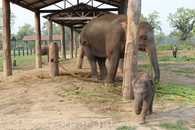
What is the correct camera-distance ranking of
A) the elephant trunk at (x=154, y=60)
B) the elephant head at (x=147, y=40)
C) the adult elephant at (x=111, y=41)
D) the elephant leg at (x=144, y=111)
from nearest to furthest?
the elephant leg at (x=144, y=111)
the elephant trunk at (x=154, y=60)
the elephant head at (x=147, y=40)
the adult elephant at (x=111, y=41)

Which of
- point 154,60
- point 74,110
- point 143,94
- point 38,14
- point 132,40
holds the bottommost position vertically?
point 74,110

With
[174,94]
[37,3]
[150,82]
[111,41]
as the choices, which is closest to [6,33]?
[37,3]

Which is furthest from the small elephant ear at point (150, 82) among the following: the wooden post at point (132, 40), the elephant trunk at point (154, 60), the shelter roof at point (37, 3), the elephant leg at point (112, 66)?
the shelter roof at point (37, 3)

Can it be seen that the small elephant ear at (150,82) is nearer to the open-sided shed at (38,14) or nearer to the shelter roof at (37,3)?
the open-sided shed at (38,14)

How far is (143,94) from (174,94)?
2.19 meters

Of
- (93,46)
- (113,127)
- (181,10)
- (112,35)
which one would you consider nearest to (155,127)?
(113,127)

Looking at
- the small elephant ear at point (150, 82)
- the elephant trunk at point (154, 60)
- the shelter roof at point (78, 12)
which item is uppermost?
the shelter roof at point (78, 12)

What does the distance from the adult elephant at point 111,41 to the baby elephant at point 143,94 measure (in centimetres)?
171

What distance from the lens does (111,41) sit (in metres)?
6.03

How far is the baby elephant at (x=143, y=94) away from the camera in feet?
10.6

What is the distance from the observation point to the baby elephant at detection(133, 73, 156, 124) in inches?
127

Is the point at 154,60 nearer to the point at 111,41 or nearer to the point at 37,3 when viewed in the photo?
the point at 111,41

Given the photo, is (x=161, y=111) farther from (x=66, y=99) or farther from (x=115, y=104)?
(x=66, y=99)

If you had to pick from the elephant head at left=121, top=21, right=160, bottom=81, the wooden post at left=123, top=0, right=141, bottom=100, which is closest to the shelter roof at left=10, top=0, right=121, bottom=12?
the elephant head at left=121, top=21, right=160, bottom=81
